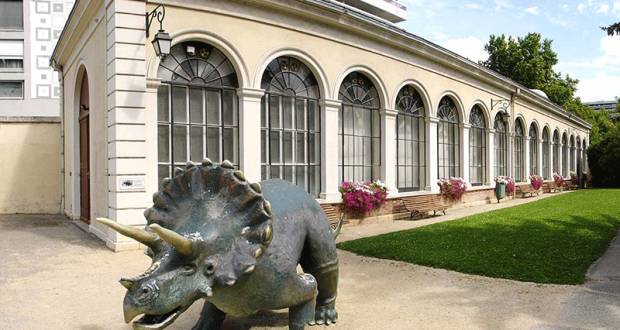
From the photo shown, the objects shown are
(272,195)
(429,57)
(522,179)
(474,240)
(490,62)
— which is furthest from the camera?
(490,62)

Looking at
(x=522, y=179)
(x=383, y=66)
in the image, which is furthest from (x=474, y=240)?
(x=522, y=179)

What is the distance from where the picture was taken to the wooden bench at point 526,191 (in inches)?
902

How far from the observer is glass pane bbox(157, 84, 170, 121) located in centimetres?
945

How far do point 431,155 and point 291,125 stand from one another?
6376 millimetres

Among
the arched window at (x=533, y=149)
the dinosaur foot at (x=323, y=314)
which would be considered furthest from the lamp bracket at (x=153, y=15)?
the arched window at (x=533, y=149)

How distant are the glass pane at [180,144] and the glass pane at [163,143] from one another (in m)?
0.13

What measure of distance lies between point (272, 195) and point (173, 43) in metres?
6.57

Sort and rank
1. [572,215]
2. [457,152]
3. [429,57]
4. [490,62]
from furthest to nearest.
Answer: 1. [490,62]
2. [457,152]
3. [429,57]
4. [572,215]

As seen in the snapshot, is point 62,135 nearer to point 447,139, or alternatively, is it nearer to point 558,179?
point 447,139

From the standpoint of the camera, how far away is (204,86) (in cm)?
991

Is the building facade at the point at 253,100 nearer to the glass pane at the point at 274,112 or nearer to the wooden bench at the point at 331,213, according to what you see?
the glass pane at the point at 274,112

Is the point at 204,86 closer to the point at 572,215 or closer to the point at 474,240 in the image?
the point at 474,240

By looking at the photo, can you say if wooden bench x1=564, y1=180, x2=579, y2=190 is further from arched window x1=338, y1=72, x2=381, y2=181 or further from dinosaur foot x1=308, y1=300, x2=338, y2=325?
dinosaur foot x1=308, y1=300, x2=338, y2=325

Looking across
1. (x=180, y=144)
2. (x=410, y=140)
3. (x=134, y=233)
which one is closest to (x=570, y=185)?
(x=410, y=140)
